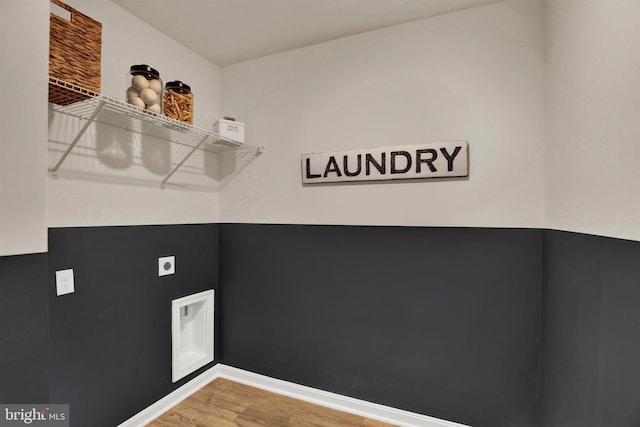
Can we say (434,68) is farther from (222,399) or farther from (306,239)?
(222,399)

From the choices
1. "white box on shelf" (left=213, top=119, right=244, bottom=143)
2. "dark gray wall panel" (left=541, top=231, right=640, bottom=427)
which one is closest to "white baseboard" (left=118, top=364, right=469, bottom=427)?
"dark gray wall panel" (left=541, top=231, right=640, bottom=427)

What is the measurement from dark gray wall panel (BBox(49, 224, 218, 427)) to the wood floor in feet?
0.60

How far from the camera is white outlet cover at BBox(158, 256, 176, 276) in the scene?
2081 millimetres

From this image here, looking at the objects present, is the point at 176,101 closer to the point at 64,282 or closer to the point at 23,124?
the point at 23,124

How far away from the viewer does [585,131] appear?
127 centimetres

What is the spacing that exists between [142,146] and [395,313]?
1888 millimetres

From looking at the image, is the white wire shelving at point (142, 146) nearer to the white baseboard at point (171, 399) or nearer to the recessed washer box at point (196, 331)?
A: the recessed washer box at point (196, 331)

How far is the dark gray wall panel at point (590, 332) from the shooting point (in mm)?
984

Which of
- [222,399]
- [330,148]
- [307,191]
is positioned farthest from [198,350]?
[330,148]

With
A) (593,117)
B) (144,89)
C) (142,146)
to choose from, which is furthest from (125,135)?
(593,117)

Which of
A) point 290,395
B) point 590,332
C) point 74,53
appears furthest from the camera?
point 290,395

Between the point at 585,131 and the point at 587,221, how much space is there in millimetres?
357

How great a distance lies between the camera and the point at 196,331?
2453mm

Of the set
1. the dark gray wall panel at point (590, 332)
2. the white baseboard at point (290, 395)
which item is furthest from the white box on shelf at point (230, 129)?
the dark gray wall panel at point (590, 332)
